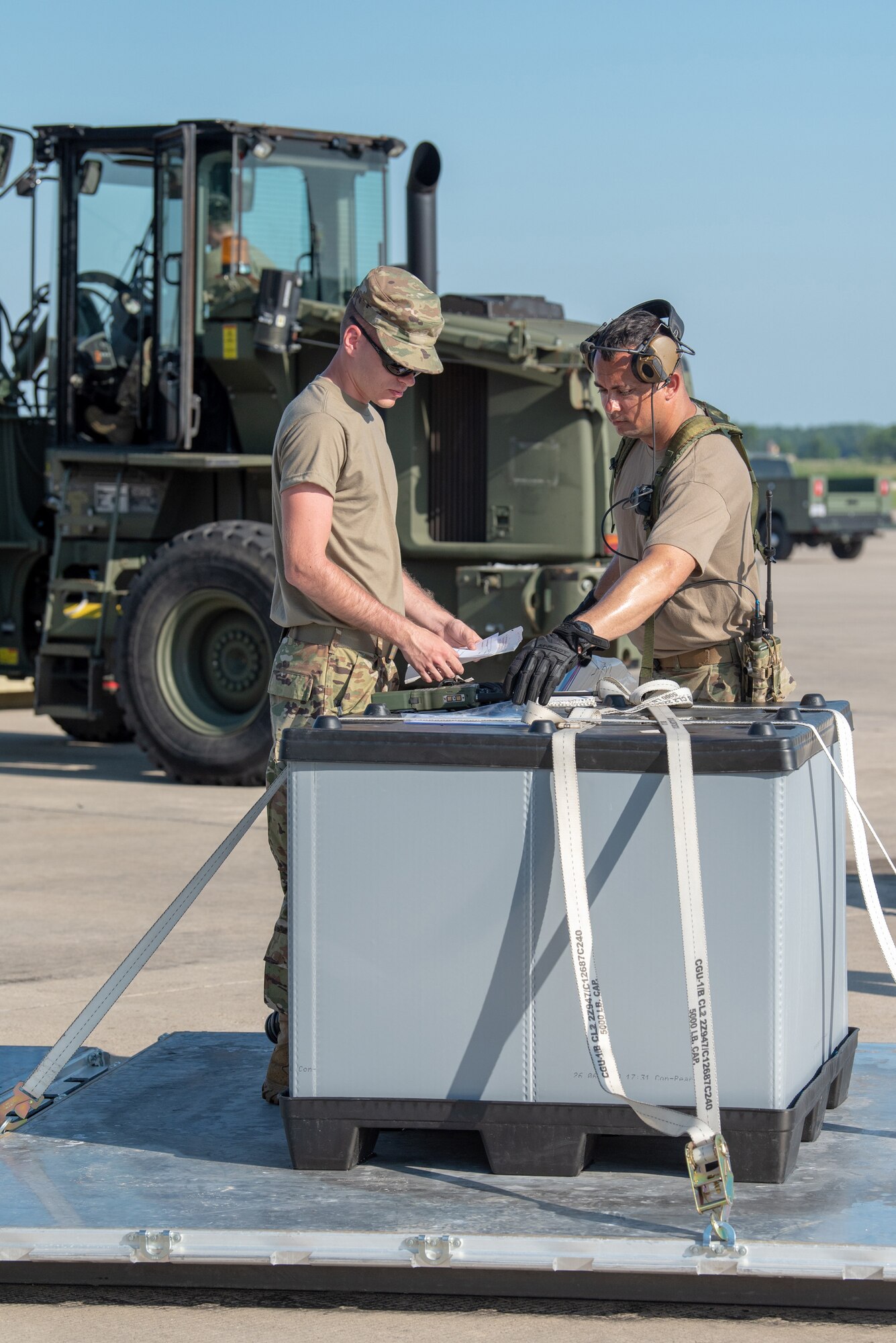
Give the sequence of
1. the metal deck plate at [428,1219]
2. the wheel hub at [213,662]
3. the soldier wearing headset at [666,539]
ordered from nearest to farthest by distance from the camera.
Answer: the metal deck plate at [428,1219], the soldier wearing headset at [666,539], the wheel hub at [213,662]

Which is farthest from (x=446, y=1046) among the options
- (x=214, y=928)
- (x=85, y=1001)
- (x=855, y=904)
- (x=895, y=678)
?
(x=895, y=678)

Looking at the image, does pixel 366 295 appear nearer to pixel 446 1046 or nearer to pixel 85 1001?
pixel 446 1046

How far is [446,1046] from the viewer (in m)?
3.62

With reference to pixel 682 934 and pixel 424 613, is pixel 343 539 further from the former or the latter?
pixel 682 934

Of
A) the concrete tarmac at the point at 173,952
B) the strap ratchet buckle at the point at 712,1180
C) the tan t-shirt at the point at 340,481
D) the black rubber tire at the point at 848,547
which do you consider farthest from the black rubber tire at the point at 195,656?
the black rubber tire at the point at 848,547

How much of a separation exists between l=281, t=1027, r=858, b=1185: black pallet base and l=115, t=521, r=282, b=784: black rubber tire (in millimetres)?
6367

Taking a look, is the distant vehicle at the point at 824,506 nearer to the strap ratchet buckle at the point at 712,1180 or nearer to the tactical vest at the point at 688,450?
the tactical vest at the point at 688,450

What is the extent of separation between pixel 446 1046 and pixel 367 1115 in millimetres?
207

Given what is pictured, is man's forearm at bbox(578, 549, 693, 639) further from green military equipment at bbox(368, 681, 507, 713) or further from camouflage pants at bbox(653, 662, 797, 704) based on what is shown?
camouflage pants at bbox(653, 662, 797, 704)

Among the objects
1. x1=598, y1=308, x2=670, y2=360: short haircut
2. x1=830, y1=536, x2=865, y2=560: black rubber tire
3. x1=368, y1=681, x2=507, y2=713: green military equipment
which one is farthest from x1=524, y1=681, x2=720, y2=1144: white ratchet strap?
x1=830, y1=536, x2=865, y2=560: black rubber tire

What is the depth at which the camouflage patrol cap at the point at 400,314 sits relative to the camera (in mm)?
4223

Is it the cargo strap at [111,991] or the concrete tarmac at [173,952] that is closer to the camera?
the concrete tarmac at [173,952]

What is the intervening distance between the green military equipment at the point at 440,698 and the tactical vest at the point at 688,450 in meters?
0.35

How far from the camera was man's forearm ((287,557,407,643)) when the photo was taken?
13.9 feet
